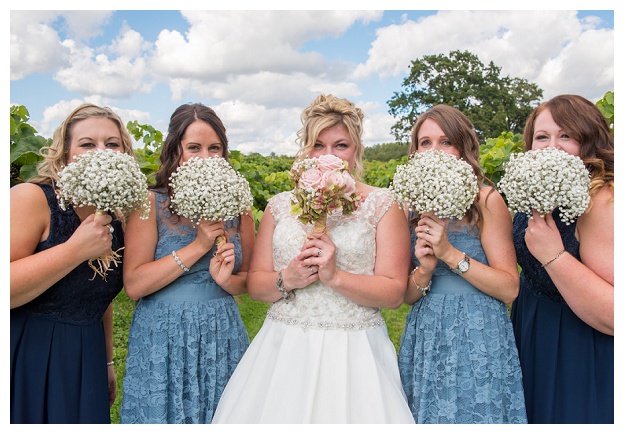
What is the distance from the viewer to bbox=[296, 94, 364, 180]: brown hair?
13.1ft

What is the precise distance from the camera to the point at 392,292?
3773mm

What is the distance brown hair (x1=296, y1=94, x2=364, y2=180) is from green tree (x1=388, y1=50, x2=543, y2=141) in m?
55.5

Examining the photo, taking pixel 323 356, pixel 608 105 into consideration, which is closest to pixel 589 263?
pixel 323 356

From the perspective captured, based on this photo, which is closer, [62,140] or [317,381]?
[317,381]

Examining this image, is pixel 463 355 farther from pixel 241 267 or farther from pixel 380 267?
pixel 241 267

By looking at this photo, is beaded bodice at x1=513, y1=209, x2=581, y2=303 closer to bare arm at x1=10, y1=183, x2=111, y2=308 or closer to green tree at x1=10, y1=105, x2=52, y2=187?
bare arm at x1=10, y1=183, x2=111, y2=308

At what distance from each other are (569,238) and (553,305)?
1.85 feet

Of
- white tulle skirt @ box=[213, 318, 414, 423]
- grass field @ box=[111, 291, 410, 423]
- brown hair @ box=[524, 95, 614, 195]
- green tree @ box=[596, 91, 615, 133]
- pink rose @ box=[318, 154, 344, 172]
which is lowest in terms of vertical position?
grass field @ box=[111, 291, 410, 423]

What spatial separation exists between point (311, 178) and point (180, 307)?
147 centimetres

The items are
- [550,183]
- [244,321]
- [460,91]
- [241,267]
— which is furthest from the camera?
[460,91]

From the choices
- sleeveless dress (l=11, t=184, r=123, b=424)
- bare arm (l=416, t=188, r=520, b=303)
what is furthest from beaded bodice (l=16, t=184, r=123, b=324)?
bare arm (l=416, t=188, r=520, b=303)

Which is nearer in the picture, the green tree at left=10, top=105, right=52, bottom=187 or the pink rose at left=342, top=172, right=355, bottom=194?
the pink rose at left=342, top=172, right=355, bottom=194

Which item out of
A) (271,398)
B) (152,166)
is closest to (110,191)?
(271,398)

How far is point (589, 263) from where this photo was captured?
3.64 meters
